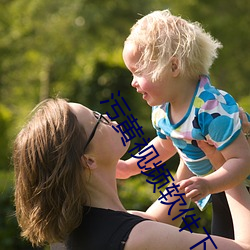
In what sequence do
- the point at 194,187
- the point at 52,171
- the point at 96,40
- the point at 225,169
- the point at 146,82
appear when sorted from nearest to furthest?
the point at 194,187 < the point at 225,169 < the point at 52,171 < the point at 146,82 < the point at 96,40

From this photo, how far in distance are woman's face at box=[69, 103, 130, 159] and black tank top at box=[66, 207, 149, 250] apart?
0.23m

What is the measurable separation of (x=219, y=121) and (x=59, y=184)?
2.15 ft

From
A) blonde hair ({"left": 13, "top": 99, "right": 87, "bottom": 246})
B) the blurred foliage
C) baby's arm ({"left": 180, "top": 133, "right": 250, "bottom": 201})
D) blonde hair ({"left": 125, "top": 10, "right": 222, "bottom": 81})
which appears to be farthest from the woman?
the blurred foliage

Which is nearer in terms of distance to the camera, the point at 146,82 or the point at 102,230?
the point at 102,230

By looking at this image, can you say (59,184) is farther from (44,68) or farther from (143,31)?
(44,68)

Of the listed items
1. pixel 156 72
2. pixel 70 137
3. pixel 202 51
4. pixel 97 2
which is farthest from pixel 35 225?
pixel 97 2

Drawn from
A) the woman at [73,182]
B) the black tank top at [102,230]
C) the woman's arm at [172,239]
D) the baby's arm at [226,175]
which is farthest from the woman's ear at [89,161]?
the baby's arm at [226,175]

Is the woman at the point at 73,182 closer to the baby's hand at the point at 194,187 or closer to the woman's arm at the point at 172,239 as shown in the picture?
the woman's arm at the point at 172,239

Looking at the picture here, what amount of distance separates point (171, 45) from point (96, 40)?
1237 centimetres

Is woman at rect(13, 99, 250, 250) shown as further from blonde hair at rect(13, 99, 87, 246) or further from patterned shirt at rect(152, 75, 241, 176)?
patterned shirt at rect(152, 75, 241, 176)

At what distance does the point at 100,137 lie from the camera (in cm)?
277

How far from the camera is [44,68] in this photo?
17.4 m

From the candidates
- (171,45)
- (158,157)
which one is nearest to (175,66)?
(171,45)

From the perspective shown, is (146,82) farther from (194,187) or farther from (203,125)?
(194,187)
